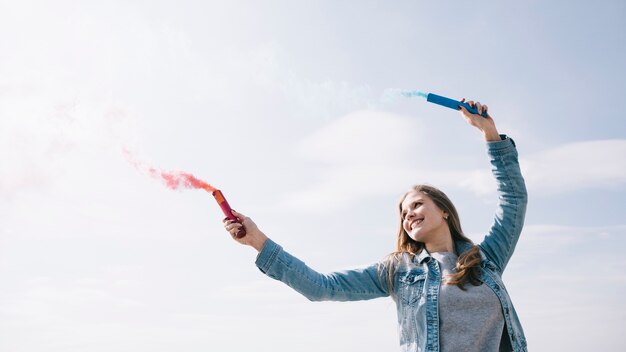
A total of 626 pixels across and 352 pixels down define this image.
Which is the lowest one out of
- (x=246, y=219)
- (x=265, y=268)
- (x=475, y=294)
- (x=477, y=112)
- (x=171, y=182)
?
(x=475, y=294)

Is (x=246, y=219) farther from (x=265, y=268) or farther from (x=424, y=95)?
(x=424, y=95)

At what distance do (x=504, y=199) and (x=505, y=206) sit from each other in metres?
0.08

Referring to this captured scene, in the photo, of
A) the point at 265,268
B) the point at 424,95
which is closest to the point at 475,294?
the point at 265,268

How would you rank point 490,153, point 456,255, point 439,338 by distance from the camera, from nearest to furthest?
point 439,338 < point 456,255 < point 490,153

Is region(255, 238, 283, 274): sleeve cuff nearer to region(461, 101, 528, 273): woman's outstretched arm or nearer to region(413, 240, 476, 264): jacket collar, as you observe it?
region(413, 240, 476, 264): jacket collar

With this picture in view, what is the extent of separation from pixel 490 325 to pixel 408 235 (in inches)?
54.4

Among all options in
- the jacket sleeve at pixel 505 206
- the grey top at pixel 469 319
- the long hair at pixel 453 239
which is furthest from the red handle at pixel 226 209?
the jacket sleeve at pixel 505 206

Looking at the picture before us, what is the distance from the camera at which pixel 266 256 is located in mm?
5516

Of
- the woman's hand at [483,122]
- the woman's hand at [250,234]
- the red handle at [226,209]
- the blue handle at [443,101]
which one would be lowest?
the woman's hand at [250,234]

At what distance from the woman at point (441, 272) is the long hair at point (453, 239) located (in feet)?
0.03

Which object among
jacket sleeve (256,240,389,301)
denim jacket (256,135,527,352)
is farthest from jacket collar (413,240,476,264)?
jacket sleeve (256,240,389,301)

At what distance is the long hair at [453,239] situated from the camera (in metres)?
5.72

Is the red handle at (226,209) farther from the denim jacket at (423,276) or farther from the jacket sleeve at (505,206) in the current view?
the jacket sleeve at (505,206)

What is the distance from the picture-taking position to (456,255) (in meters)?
6.21
